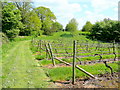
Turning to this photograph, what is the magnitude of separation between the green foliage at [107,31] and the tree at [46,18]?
47.3ft

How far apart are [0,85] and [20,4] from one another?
112ft

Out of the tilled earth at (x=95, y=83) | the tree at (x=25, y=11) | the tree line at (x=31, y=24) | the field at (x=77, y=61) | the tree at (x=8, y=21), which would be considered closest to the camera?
the tilled earth at (x=95, y=83)

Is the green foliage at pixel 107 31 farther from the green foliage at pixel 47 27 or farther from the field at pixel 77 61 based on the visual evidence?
the field at pixel 77 61

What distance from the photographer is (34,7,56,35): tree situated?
142 ft

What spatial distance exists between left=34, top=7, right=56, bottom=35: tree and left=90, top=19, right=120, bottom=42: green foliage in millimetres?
14409

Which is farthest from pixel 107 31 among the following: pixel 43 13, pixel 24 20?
pixel 24 20

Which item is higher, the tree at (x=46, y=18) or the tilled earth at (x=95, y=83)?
the tree at (x=46, y=18)

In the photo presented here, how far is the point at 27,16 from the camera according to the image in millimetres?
35312

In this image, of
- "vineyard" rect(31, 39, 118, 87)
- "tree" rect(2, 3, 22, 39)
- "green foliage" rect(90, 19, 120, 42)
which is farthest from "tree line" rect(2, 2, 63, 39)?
"vineyard" rect(31, 39, 118, 87)

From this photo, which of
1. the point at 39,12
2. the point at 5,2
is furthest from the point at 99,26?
the point at 5,2

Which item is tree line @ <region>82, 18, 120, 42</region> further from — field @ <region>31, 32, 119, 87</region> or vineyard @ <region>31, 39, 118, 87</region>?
vineyard @ <region>31, 39, 118, 87</region>

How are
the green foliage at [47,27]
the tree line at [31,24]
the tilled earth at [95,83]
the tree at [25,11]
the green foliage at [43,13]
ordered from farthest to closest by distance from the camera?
the green foliage at [43,13]
the green foliage at [47,27]
the tree at [25,11]
the tree line at [31,24]
the tilled earth at [95,83]

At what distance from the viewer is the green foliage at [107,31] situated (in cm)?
3591

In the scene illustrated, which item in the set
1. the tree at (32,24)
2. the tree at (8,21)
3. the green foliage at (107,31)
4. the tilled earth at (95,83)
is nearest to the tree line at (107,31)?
the green foliage at (107,31)
